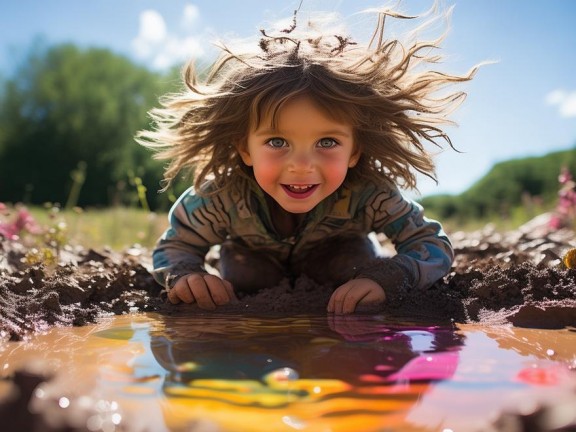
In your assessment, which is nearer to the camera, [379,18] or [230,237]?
[379,18]

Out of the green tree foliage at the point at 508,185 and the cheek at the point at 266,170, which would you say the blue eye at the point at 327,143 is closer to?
the cheek at the point at 266,170

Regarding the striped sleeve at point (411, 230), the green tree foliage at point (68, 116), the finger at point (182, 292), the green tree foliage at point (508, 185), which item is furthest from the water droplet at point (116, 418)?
the green tree foliage at point (68, 116)

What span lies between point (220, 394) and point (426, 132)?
2273mm

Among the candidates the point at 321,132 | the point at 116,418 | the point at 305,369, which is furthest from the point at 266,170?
the point at 116,418

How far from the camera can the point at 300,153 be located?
2850mm

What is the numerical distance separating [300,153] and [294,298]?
676 millimetres

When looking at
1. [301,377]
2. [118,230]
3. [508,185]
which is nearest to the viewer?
[301,377]

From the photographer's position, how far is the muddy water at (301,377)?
1287 mm

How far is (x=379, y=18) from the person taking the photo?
3244 mm

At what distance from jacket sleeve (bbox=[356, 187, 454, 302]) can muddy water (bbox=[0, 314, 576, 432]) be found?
2.13 ft

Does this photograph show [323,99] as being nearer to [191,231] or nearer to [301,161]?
[301,161]

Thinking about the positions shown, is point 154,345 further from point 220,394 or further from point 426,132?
point 426,132

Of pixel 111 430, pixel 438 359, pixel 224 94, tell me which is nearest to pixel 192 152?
pixel 224 94

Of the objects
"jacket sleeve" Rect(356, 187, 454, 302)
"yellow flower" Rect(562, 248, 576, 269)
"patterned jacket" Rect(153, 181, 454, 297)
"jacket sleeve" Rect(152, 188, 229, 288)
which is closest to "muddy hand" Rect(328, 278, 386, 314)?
"jacket sleeve" Rect(356, 187, 454, 302)
